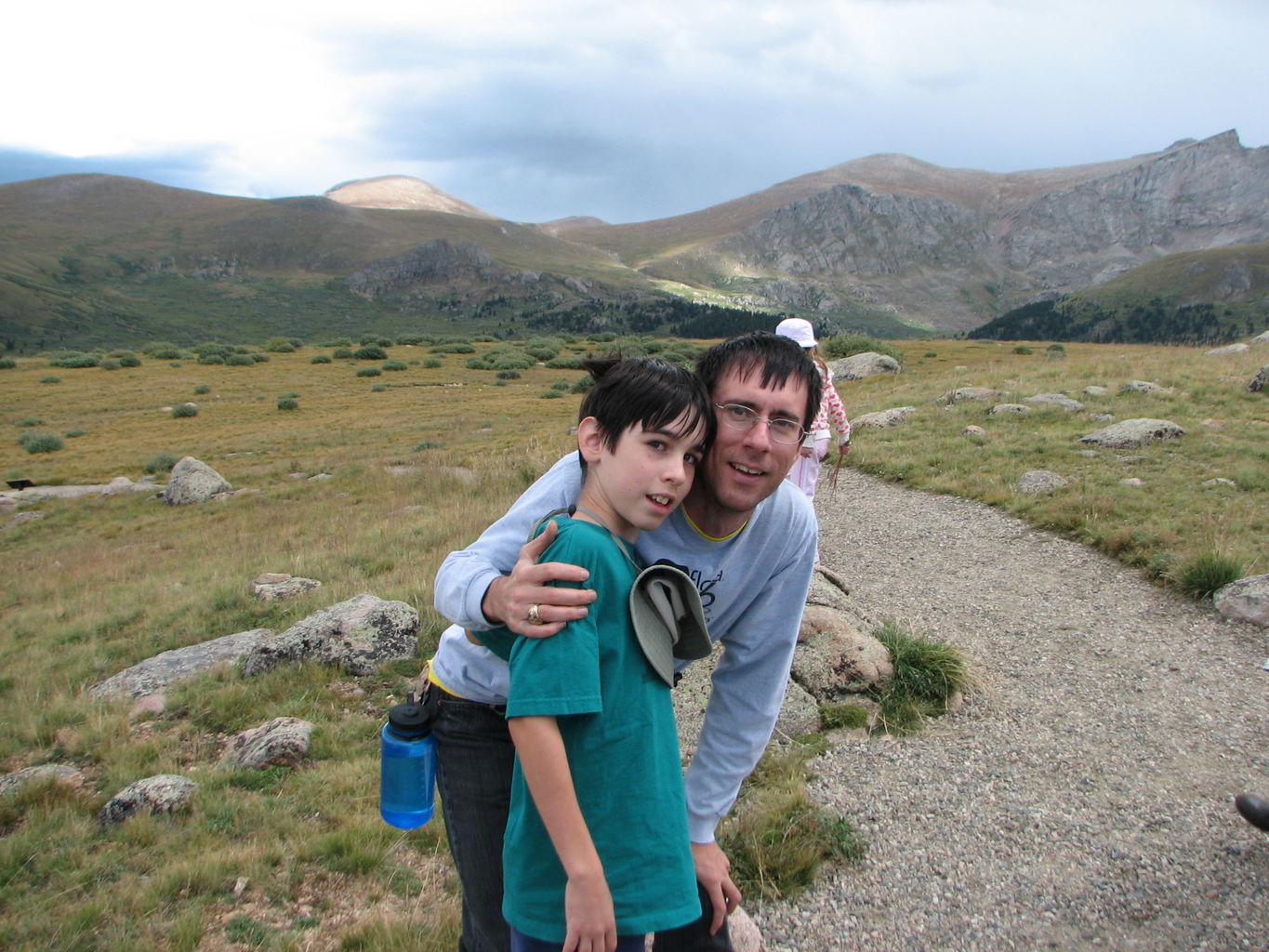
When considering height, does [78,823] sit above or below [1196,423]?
below

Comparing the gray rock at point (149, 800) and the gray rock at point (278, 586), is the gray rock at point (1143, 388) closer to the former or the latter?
the gray rock at point (278, 586)

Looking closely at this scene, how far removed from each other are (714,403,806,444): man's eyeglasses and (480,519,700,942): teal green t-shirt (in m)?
0.47

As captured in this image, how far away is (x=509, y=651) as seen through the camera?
1691mm

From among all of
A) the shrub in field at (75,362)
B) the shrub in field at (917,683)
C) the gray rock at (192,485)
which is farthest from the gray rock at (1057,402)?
the shrub in field at (75,362)

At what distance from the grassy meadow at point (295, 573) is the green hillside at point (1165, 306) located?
111957 mm

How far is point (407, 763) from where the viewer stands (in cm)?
205

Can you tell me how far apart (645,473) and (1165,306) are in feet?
547

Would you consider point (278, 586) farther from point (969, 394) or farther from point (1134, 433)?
point (969, 394)

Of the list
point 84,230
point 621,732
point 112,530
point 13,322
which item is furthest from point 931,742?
point 84,230

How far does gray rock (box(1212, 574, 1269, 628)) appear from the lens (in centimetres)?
598

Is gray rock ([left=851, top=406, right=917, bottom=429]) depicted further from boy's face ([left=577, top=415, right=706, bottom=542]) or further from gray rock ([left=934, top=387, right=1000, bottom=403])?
boy's face ([left=577, top=415, right=706, bottom=542])

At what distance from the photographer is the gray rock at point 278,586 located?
874 centimetres

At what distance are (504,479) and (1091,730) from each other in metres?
11.7

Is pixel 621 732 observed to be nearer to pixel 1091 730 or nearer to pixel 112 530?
pixel 1091 730
